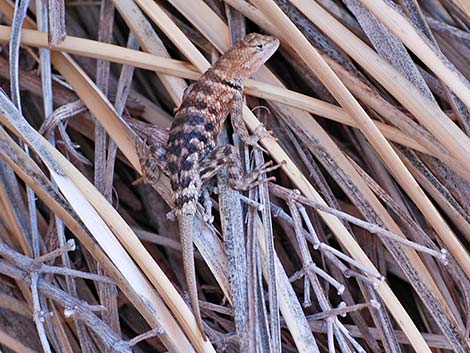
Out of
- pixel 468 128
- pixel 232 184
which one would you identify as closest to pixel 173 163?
pixel 232 184

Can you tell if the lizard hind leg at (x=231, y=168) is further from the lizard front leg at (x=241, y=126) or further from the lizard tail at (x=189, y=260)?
the lizard tail at (x=189, y=260)

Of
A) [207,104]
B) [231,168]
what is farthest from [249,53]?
[231,168]

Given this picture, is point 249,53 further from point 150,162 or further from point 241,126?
point 150,162

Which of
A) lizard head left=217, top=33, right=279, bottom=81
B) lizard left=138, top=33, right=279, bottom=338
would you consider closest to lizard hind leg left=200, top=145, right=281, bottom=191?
lizard left=138, top=33, right=279, bottom=338

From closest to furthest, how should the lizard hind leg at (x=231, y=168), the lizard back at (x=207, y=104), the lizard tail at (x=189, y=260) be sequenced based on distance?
1. the lizard tail at (x=189, y=260)
2. the lizard hind leg at (x=231, y=168)
3. the lizard back at (x=207, y=104)

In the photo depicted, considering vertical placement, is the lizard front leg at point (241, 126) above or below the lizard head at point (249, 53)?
below

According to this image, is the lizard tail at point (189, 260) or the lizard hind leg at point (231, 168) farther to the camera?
the lizard hind leg at point (231, 168)

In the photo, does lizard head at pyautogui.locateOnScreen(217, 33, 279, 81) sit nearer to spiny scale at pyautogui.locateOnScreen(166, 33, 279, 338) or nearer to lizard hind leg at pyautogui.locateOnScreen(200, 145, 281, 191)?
spiny scale at pyautogui.locateOnScreen(166, 33, 279, 338)

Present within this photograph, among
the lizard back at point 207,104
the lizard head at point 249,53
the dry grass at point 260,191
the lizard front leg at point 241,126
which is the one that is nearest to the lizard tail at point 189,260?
the dry grass at point 260,191
